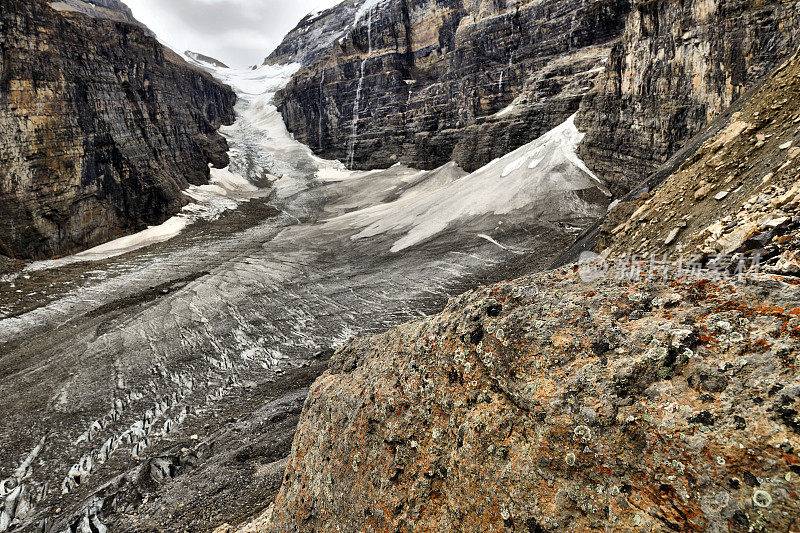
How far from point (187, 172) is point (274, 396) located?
4662 cm

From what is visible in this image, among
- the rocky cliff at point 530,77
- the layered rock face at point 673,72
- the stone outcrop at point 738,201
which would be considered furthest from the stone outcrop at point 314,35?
the stone outcrop at point 738,201

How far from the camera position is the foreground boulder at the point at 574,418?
1.99 meters

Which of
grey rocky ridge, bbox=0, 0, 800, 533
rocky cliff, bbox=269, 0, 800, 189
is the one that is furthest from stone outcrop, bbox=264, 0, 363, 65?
grey rocky ridge, bbox=0, 0, 800, 533

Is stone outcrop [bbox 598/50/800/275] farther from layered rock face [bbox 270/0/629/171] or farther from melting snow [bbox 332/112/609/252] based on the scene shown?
layered rock face [bbox 270/0/629/171]

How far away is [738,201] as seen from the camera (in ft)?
14.9

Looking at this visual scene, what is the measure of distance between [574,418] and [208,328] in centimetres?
1858

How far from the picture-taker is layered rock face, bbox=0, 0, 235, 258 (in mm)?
26797

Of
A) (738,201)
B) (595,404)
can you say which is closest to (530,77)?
(738,201)

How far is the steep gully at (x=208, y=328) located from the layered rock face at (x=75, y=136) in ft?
8.10

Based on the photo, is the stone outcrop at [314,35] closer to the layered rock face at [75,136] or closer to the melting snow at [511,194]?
the layered rock face at [75,136]

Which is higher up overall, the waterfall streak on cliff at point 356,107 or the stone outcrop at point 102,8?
the stone outcrop at point 102,8

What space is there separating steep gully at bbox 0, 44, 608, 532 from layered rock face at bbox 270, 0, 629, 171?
744 centimetres

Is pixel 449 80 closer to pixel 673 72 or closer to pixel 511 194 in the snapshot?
pixel 511 194

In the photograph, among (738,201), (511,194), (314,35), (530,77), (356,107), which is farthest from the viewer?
(314,35)
